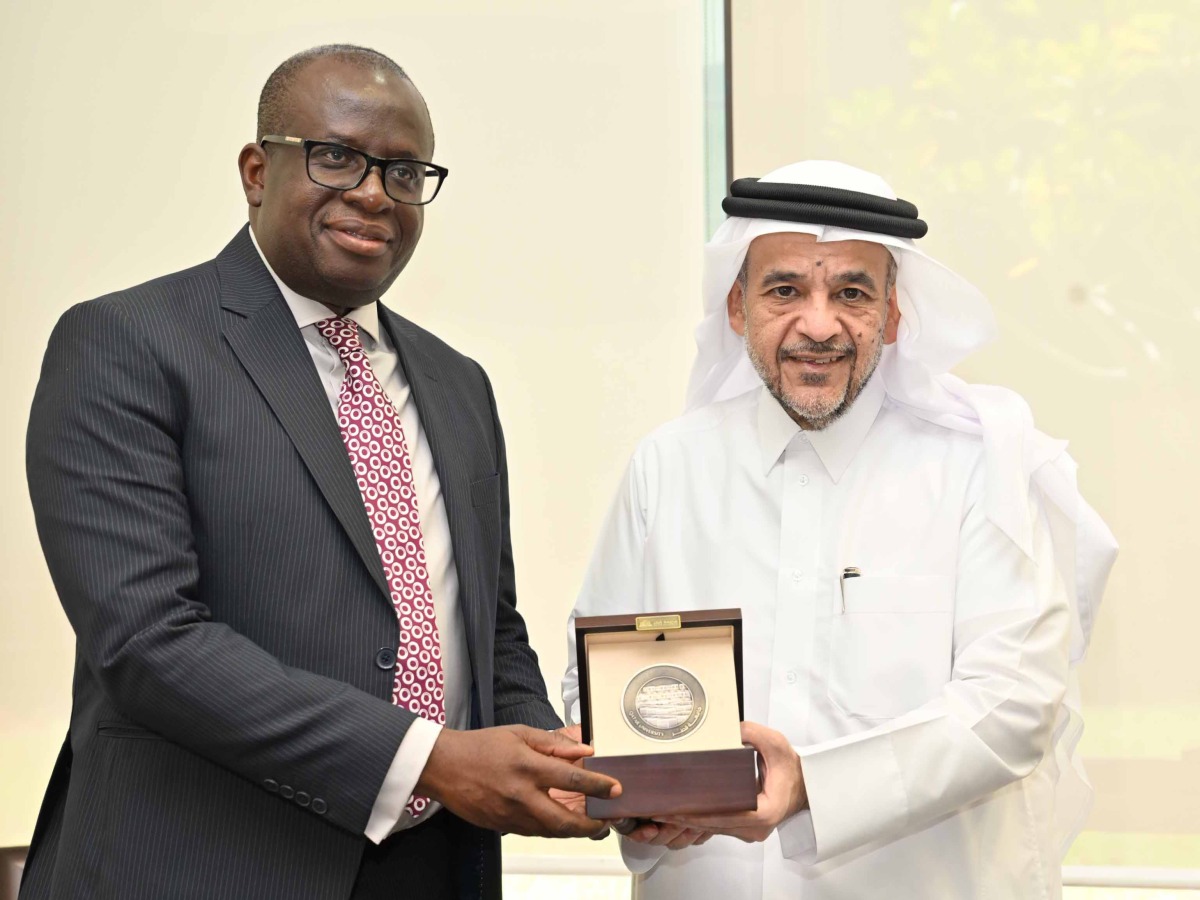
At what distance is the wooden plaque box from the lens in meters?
1.92

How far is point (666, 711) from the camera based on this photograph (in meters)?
1.99

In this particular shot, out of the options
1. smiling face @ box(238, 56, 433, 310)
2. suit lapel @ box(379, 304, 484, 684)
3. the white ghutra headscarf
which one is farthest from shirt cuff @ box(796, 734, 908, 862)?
smiling face @ box(238, 56, 433, 310)

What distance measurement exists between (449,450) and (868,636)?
850 millimetres

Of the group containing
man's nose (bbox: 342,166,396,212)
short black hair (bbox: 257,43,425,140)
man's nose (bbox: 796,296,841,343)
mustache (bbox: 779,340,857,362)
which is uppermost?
short black hair (bbox: 257,43,425,140)

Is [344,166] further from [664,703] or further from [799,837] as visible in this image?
[799,837]

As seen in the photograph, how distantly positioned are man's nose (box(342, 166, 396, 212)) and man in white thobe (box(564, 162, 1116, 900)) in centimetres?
73

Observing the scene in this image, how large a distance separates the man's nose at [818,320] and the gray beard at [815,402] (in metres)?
0.06

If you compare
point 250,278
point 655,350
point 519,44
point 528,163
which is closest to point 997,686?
point 250,278

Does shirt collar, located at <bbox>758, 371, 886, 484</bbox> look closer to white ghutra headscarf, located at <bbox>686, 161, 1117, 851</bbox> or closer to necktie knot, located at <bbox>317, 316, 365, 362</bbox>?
white ghutra headscarf, located at <bbox>686, 161, 1117, 851</bbox>

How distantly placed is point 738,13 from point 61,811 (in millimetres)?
2957

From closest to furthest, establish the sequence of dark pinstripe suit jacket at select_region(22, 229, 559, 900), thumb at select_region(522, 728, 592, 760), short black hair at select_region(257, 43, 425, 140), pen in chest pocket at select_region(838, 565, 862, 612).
A: dark pinstripe suit jacket at select_region(22, 229, 559, 900)
thumb at select_region(522, 728, 592, 760)
short black hair at select_region(257, 43, 425, 140)
pen in chest pocket at select_region(838, 565, 862, 612)

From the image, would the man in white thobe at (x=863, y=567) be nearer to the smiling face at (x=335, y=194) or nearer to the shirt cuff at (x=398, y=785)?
the shirt cuff at (x=398, y=785)

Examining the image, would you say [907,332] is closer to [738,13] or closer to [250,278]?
[250,278]

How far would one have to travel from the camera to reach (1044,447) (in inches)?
92.1
